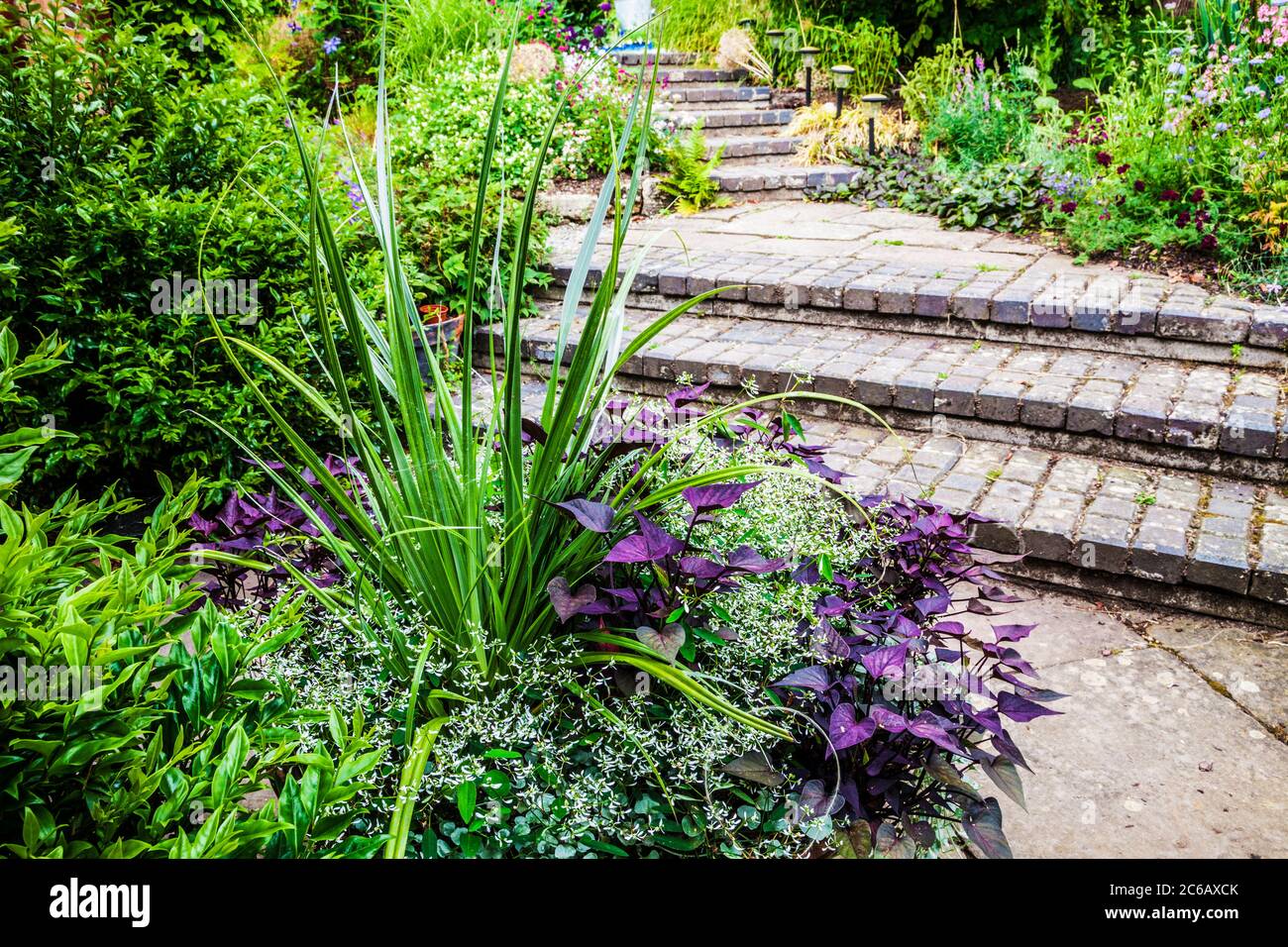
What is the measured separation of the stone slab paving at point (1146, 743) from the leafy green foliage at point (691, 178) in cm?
482

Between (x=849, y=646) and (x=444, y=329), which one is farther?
(x=444, y=329)

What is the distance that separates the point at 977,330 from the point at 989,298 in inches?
6.4

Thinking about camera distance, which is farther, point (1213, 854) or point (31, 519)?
point (1213, 854)

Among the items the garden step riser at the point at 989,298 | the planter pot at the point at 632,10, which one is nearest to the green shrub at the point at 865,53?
the planter pot at the point at 632,10

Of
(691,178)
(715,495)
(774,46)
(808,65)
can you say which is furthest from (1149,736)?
(774,46)

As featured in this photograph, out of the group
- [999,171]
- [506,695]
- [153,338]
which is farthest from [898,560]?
[999,171]

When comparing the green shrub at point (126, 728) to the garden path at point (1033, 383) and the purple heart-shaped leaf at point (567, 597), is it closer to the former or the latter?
the purple heart-shaped leaf at point (567, 597)

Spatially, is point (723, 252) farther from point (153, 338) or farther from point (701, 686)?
point (701, 686)

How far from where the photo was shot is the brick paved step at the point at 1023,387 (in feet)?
11.6

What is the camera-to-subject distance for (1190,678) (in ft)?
8.77

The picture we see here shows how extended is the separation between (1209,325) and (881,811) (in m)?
3.47

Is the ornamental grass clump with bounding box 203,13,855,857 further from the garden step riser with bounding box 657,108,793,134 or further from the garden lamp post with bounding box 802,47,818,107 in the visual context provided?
the garden lamp post with bounding box 802,47,818,107

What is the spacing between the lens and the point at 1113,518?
322 cm

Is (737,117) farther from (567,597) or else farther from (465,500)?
(567,597)
